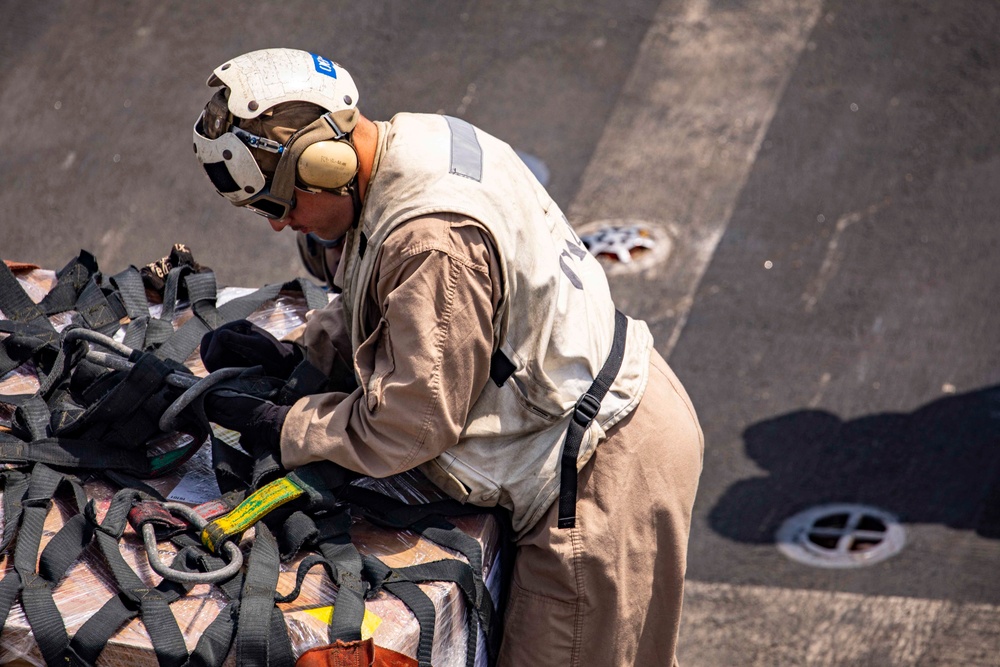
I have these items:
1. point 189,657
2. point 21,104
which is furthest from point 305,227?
point 21,104

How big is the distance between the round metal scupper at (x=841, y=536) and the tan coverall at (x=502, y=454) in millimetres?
1635

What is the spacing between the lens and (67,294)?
11.4 ft

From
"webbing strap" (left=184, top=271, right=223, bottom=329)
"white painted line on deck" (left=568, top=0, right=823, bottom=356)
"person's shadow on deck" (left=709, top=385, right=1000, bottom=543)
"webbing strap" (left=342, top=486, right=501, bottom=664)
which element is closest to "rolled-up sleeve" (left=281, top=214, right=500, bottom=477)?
"webbing strap" (left=342, top=486, right=501, bottom=664)

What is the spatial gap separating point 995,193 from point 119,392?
18.0 feet

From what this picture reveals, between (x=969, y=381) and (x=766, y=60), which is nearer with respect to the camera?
(x=969, y=381)

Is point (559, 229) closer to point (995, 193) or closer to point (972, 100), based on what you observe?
point (995, 193)

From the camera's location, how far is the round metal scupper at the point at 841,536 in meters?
4.43

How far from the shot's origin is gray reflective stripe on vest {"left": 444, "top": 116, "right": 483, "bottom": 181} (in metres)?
2.58

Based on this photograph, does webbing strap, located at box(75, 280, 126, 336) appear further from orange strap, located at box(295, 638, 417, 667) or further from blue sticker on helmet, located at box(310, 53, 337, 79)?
orange strap, located at box(295, 638, 417, 667)

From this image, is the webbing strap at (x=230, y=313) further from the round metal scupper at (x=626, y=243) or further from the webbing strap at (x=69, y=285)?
the round metal scupper at (x=626, y=243)

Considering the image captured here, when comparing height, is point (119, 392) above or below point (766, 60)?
above

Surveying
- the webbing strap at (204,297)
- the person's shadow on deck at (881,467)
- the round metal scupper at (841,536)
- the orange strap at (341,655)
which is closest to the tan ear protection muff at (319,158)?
the webbing strap at (204,297)

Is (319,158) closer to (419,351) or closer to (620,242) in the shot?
(419,351)

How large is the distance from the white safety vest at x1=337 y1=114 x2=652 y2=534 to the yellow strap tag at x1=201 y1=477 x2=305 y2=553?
0.38 meters
